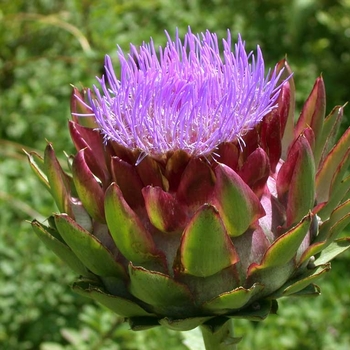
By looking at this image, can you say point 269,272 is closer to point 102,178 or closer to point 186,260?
point 186,260

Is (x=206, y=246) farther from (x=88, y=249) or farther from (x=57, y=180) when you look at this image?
(x=57, y=180)

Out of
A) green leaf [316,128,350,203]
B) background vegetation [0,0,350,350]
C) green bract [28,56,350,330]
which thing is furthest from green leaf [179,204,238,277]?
background vegetation [0,0,350,350]

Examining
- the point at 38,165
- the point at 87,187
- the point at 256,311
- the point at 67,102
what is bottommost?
the point at 256,311

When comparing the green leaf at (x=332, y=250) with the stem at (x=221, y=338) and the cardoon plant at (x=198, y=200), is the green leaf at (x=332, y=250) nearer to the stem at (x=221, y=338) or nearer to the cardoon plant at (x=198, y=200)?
the cardoon plant at (x=198, y=200)

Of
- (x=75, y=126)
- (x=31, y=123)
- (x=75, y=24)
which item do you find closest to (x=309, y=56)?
(x=75, y=24)

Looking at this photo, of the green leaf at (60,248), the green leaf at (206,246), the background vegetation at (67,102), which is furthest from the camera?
the background vegetation at (67,102)

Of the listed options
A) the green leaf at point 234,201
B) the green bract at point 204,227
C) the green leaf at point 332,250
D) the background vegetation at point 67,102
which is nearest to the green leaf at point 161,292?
the green bract at point 204,227

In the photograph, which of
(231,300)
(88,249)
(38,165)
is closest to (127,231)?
(88,249)

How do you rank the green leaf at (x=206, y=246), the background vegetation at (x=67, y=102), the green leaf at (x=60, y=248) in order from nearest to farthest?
the green leaf at (x=206, y=246) < the green leaf at (x=60, y=248) < the background vegetation at (x=67, y=102)
